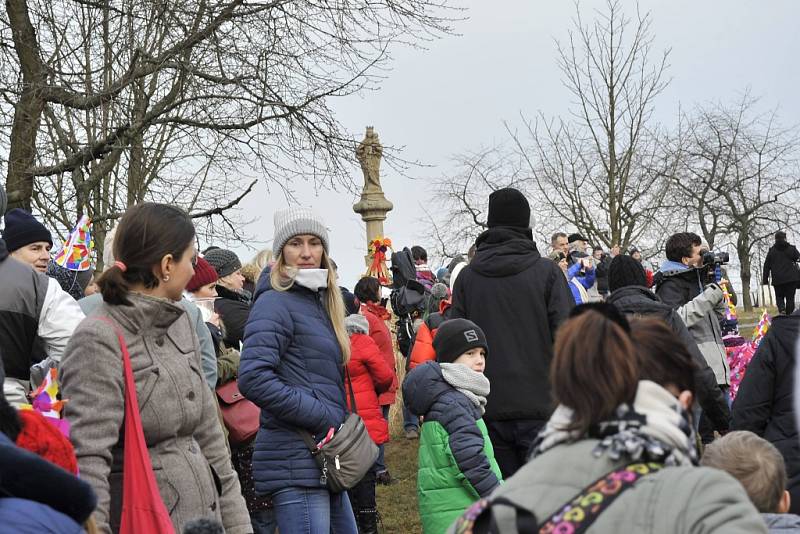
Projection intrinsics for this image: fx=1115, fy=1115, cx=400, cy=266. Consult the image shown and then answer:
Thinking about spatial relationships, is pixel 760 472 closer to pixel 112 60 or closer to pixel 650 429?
pixel 650 429

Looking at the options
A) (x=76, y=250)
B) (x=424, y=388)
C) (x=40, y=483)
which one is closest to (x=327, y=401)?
(x=424, y=388)

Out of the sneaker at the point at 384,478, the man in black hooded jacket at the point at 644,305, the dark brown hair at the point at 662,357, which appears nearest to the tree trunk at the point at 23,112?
the sneaker at the point at 384,478

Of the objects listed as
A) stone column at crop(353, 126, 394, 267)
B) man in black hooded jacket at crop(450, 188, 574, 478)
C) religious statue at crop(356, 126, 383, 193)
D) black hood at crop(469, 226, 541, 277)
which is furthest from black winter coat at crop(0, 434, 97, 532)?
stone column at crop(353, 126, 394, 267)

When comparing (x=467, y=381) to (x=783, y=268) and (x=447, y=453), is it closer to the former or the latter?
(x=447, y=453)

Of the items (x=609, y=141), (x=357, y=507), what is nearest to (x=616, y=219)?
(x=609, y=141)

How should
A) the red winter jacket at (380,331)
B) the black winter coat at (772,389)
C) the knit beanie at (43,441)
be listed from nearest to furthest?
the knit beanie at (43,441) < the black winter coat at (772,389) < the red winter jacket at (380,331)

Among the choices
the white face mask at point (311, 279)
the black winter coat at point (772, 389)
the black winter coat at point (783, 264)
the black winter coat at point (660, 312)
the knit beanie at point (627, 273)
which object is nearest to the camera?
the white face mask at point (311, 279)

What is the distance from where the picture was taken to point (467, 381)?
5.62 meters

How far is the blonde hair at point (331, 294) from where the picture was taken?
200 inches

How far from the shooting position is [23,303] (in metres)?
4.62

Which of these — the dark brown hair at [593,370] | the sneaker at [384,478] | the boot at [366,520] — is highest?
the dark brown hair at [593,370]

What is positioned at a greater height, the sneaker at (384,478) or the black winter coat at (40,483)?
the black winter coat at (40,483)

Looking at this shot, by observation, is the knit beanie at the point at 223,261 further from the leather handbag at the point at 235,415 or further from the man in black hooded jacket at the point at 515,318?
the man in black hooded jacket at the point at 515,318

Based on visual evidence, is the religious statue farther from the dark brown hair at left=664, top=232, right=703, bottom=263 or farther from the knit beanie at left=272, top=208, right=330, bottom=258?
the knit beanie at left=272, top=208, right=330, bottom=258
